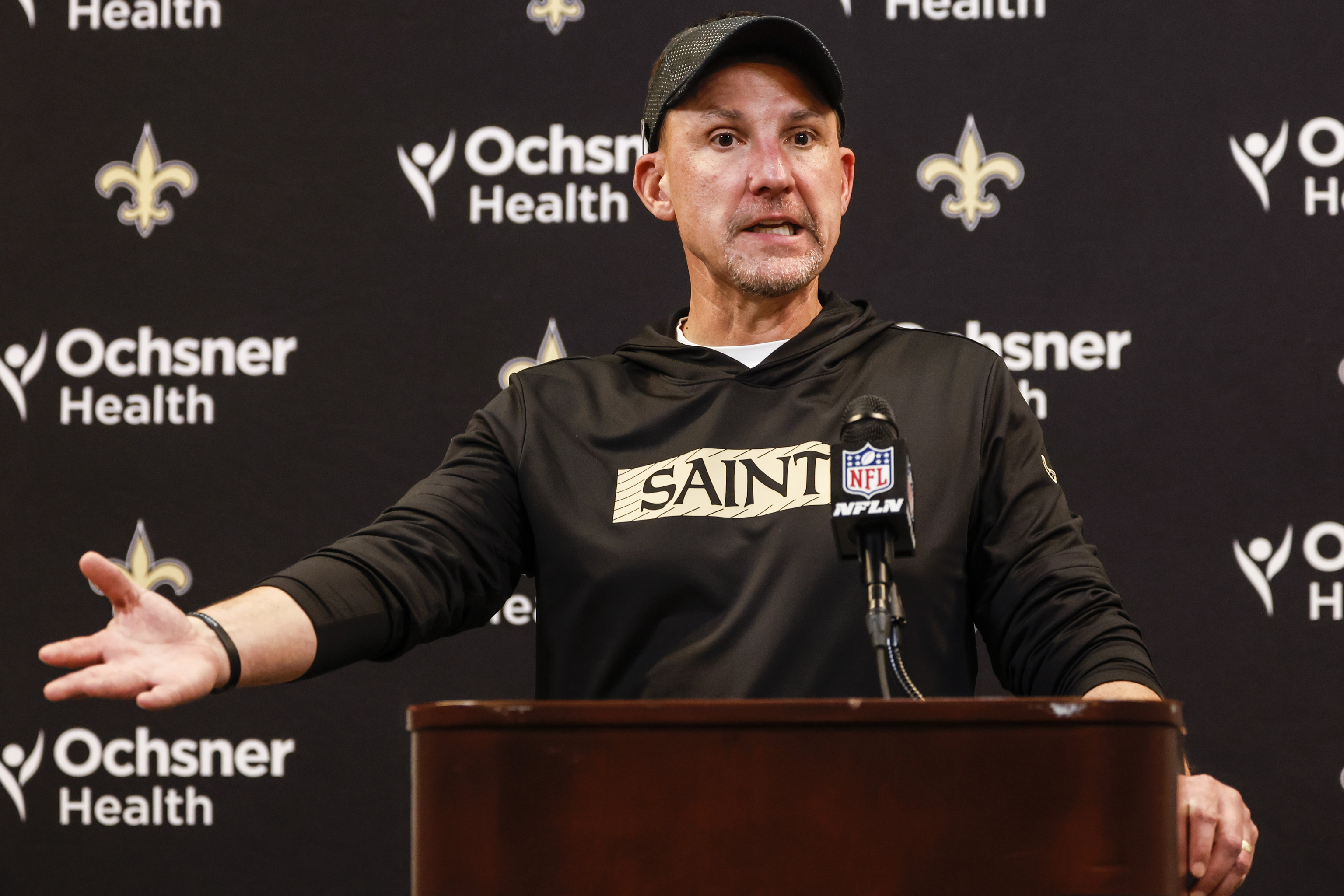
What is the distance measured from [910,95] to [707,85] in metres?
0.60

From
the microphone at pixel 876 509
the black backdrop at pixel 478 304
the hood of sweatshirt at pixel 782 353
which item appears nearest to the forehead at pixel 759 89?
the hood of sweatshirt at pixel 782 353

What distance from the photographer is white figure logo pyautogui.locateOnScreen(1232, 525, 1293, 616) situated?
2094 millimetres

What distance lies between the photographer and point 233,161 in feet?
7.64

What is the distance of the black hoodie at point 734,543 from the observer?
149cm

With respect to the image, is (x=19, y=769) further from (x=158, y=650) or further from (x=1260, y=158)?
(x=1260, y=158)

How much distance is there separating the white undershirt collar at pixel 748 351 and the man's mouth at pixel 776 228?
0.14 m

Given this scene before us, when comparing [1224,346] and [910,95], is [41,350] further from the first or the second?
[1224,346]

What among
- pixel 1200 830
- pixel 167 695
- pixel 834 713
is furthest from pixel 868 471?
pixel 167 695

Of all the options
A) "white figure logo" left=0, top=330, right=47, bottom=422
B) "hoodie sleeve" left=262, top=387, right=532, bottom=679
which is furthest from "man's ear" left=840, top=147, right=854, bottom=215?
"white figure logo" left=0, top=330, right=47, bottom=422

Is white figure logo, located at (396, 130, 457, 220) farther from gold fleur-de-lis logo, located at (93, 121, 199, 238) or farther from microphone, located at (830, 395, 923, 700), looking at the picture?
Answer: microphone, located at (830, 395, 923, 700)

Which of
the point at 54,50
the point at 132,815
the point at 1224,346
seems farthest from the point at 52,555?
the point at 1224,346

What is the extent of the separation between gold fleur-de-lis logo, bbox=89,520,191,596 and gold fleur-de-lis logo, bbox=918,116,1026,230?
1.45 metres

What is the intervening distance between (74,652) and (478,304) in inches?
50.6

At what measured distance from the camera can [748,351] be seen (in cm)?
178
